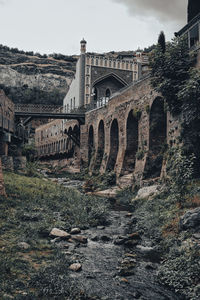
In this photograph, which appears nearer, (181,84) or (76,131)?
(181,84)

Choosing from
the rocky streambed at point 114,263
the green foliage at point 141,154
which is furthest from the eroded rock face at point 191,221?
the green foliage at point 141,154

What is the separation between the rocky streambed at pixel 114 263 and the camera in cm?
598

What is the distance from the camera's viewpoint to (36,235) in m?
8.90

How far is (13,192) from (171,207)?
23.6 feet

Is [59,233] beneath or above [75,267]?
above

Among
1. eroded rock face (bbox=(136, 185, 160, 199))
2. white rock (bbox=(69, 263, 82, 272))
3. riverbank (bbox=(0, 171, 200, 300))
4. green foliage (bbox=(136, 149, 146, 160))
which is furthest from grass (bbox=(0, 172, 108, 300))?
green foliage (bbox=(136, 149, 146, 160))

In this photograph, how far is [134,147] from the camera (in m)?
22.1

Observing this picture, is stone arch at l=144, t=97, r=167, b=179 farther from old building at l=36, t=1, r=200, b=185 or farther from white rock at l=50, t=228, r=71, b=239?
A: white rock at l=50, t=228, r=71, b=239

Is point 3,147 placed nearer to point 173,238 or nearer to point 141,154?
point 141,154

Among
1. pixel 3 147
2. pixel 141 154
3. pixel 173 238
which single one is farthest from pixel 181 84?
pixel 3 147

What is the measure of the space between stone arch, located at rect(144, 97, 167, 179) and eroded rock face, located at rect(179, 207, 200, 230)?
949 cm

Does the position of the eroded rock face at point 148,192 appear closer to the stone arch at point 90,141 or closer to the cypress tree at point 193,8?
the cypress tree at point 193,8

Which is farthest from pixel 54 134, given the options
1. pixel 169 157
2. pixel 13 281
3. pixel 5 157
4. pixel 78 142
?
pixel 13 281

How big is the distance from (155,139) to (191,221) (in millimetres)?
10609
